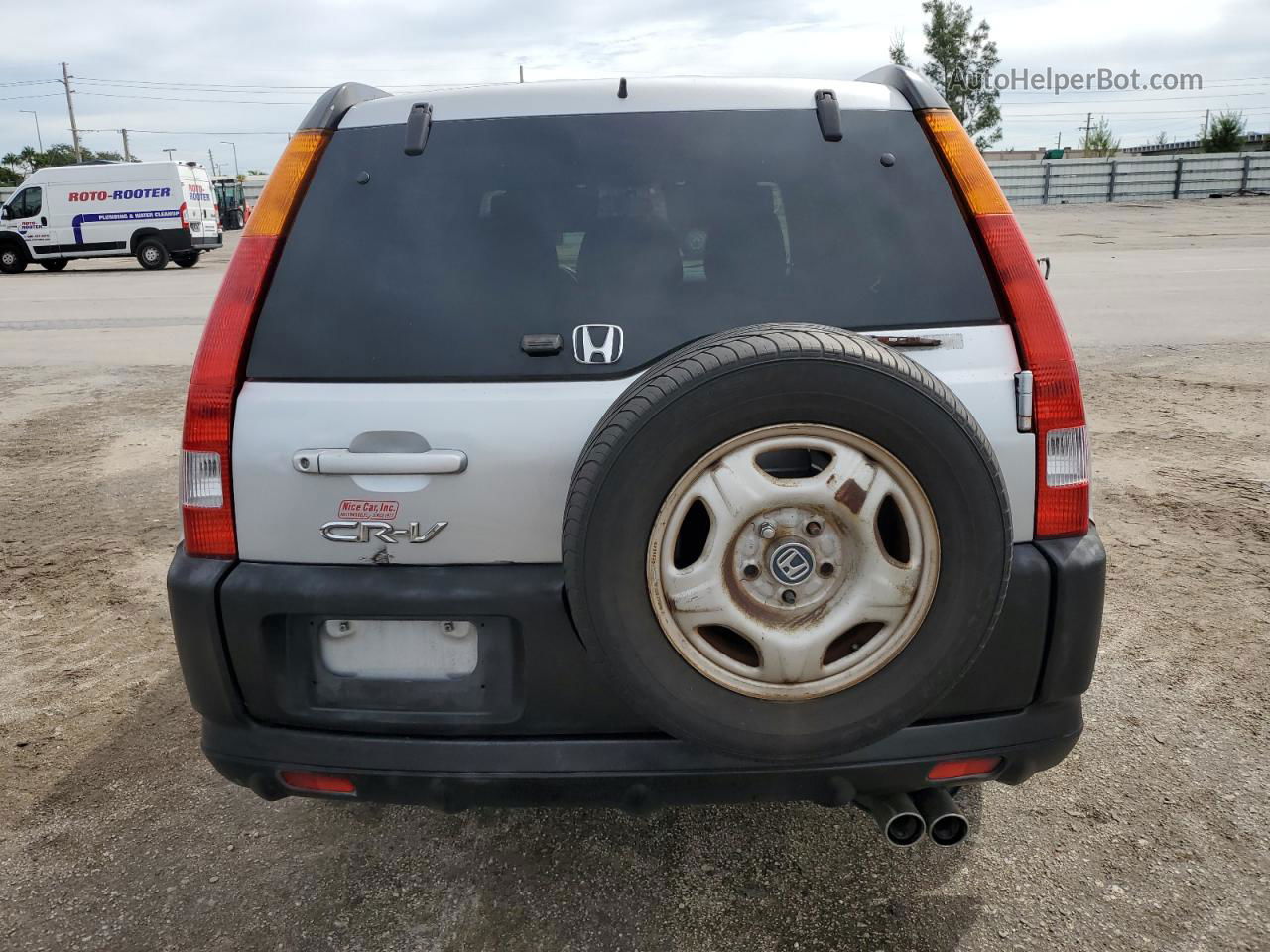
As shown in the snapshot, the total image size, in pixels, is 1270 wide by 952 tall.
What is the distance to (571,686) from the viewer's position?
1.96 metres

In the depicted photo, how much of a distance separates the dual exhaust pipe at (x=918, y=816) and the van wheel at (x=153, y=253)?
26.7 m

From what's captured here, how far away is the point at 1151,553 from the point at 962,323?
306 centimetres

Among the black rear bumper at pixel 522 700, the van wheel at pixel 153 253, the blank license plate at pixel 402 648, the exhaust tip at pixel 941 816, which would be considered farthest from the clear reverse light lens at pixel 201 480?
the van wheel at pixel 153 253

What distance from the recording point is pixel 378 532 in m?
1.95

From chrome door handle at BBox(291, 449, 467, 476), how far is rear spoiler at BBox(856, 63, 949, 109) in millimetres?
1325

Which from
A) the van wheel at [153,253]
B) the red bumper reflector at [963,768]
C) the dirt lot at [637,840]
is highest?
the van wheel at [153,253]

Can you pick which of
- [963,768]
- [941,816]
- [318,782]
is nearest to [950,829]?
[941,816]

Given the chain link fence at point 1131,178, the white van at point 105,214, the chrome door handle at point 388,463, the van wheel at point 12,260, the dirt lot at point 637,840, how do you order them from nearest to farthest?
the chrome door handle at point 388,463 → the dirt lot at point 637,840 → the white van at point 105,214 → the van wheel at point 12,260 → the chain link fence at point 1131,178

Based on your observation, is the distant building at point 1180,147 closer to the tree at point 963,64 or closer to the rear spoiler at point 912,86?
the tree at point 963,64

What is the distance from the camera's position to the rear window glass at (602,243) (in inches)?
79.4

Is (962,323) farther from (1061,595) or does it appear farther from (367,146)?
(367,146)

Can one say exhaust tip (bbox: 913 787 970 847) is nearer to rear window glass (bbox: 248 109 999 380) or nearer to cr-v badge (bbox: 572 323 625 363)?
rear window glass (bbox: 248 109 999 380)

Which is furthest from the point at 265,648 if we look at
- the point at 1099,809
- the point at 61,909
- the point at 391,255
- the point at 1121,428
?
the point at 1121,428

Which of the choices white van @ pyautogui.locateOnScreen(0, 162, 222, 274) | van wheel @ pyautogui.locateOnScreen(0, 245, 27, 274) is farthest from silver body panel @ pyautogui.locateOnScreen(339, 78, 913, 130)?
van wheel @ pyautogui.locateOnScreen(0, 245, 27, 274)
